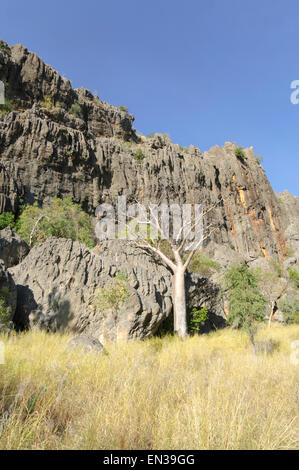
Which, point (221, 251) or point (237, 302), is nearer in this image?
point (237, 302)

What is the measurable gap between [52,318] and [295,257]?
46797 millimetres

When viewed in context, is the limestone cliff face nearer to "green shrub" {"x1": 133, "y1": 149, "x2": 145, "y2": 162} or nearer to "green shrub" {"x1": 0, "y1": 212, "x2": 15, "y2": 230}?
"green shrub" {"x1": 133, "y1": 149, "x2": 145, "y2": 162}

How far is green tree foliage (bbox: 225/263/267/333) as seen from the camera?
880 centimetres

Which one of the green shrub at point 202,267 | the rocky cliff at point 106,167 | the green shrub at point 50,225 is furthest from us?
the rocky cliff at point 106,167

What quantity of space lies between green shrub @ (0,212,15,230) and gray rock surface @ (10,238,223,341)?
16411mm

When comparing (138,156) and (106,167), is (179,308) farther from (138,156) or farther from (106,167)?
(138,156)

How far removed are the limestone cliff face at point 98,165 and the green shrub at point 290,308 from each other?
440 inches

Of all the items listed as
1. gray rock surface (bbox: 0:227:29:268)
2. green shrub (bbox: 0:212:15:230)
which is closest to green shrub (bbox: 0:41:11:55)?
green shrub (bbox: 0:212:15:230)

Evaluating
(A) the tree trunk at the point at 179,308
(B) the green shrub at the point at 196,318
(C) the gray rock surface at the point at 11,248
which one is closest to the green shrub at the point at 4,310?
(C) the gray rock surface at the point at 11,248

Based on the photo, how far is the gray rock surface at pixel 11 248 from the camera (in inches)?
405

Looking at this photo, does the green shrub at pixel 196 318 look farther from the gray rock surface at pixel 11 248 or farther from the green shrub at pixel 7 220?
the green shrub at pixel 7 220

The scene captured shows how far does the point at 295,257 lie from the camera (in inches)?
1708

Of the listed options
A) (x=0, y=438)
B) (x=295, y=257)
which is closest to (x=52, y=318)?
(x=0, y=438)
